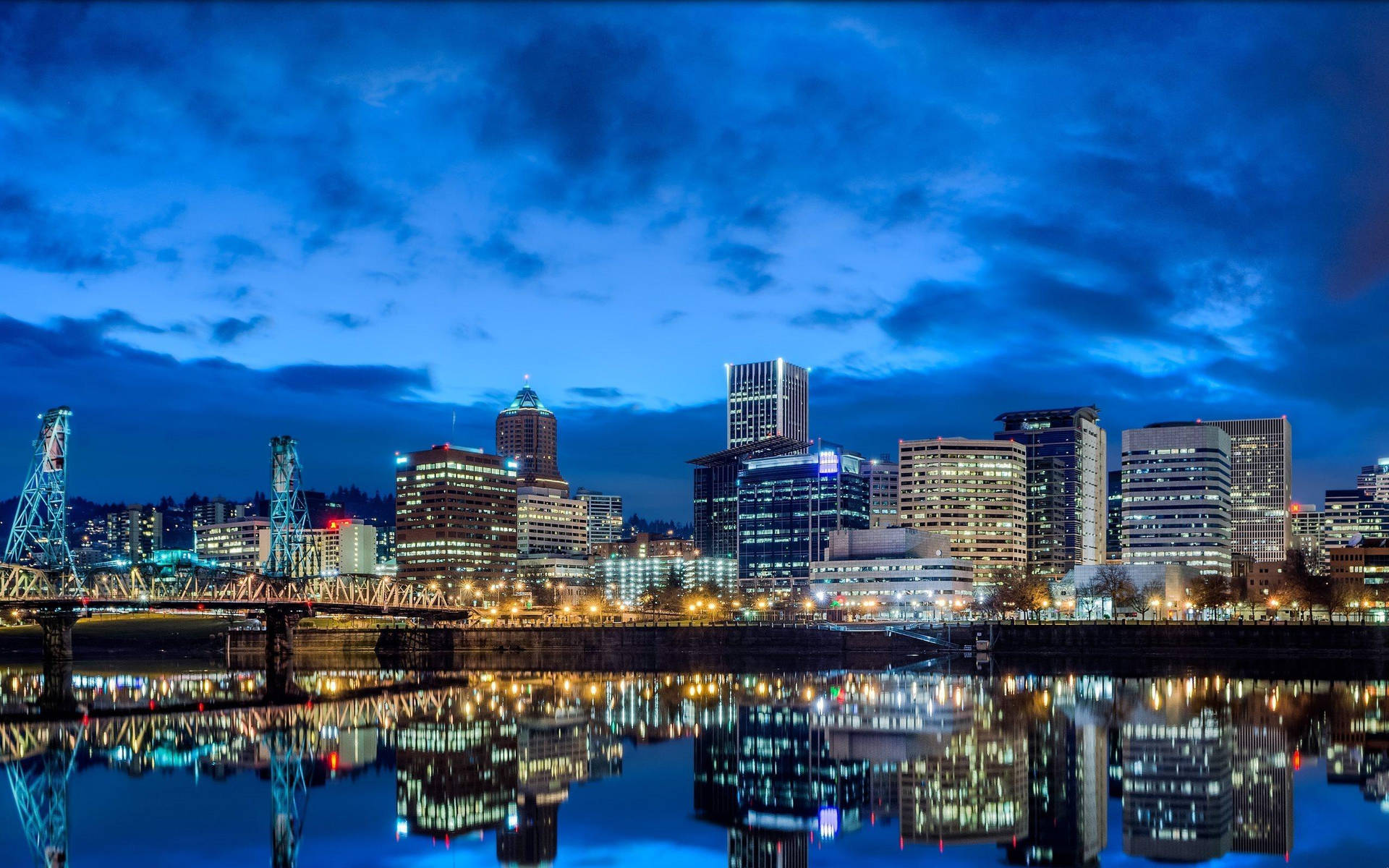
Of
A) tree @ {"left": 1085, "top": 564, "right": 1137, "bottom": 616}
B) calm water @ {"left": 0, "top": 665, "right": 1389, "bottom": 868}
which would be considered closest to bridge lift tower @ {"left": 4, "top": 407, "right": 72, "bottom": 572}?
calm water @ {"left": 0, "top": 665, "right": 1389, "bottom": 868}

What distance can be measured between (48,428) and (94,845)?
113m

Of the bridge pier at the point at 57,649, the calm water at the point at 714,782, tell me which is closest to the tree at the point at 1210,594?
the calm water at the point at 714,782

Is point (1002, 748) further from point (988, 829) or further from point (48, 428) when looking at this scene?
point (48, 428)

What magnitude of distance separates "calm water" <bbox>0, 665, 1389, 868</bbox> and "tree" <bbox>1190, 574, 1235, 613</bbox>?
106 meters

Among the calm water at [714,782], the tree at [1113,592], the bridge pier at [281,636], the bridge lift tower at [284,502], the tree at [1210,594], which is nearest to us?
the calm water at [714,782]

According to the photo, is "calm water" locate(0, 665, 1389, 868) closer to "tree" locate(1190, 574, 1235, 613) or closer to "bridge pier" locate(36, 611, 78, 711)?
"bridge pier" locate(36, 611, 78, 711)

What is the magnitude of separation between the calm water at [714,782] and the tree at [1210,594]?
106369 mm

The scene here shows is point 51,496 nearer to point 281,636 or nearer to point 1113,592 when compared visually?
point 281,636

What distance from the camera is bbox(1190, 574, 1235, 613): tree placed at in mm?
182062

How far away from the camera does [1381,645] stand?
11831 centimetres

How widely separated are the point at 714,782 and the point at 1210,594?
153 meters

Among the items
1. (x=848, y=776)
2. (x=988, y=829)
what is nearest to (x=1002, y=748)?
(x=848, y=776)

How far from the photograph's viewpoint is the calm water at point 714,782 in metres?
37.2

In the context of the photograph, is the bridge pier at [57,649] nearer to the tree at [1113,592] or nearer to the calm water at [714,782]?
the calm water at [714,782]
